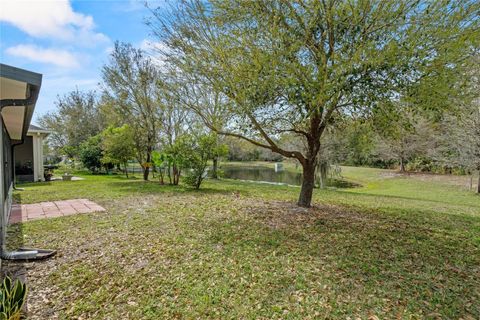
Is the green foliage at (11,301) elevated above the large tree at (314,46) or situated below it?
below

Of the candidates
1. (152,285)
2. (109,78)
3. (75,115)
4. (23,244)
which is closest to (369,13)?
(152,285)

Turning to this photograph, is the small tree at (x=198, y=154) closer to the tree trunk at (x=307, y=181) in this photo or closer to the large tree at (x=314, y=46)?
the tree trunk at (x=307, y=181)

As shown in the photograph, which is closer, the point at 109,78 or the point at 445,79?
the point at 445,79

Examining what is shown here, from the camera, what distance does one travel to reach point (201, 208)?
7.32 metres

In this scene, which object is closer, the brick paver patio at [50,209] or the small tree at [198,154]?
the brick paver patio at [50,209]

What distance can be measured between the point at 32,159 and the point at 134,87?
7311 millimetres

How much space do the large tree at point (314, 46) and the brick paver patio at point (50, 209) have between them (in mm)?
4536

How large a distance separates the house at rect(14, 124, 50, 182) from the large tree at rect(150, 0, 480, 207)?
38.8 ft

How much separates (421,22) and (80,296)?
20.8ft

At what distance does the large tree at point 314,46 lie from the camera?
14.1 feet

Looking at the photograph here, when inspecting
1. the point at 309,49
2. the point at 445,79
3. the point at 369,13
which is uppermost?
the point at 369,13

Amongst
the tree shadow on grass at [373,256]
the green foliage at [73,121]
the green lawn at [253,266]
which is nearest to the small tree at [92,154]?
the green foliage at [73,121]

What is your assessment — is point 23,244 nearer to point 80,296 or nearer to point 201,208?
point 80,296

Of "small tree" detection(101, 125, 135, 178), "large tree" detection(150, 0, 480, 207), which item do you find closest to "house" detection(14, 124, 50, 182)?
"small tree" detection(101, 125, 135, 178)
